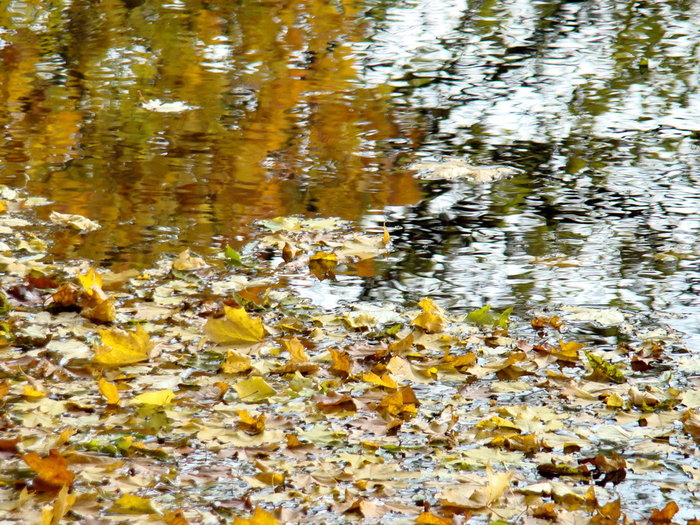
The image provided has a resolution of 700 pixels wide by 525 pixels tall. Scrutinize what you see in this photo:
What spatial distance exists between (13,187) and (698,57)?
4.66 meters

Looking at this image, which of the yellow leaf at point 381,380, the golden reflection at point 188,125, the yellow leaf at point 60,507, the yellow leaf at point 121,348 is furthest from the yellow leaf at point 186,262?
the yellow leaf at point 60,507

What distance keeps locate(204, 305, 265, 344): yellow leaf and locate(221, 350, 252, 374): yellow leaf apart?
0.12 m

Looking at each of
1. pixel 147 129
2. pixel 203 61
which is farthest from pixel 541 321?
pixel 203 61

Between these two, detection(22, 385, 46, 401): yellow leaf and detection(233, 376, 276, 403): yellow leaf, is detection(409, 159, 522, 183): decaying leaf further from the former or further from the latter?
detection(22, 385, 46, 401): yellow leaf

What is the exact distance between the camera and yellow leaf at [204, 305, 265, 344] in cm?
261

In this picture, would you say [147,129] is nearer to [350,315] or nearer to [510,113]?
[510,113]

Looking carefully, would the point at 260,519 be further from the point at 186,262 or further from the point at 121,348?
the point at 186,262

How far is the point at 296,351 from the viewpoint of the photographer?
250 cm

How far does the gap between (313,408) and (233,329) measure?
1.44ft

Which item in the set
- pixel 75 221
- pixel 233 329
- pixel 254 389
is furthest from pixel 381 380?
pixel 75 221

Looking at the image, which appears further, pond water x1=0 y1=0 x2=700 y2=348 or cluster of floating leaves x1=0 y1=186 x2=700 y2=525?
pond water x1=0 y1=0 x2=700 y2=348

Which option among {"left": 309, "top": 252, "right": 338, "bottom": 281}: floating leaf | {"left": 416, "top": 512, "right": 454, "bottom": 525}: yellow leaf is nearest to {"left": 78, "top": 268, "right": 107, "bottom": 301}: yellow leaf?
{"left": 309, "top": 252, "right": 338, "bottom": 281}: floating leaf

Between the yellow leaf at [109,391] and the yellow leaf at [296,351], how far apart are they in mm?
476

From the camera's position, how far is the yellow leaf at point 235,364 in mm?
2467
